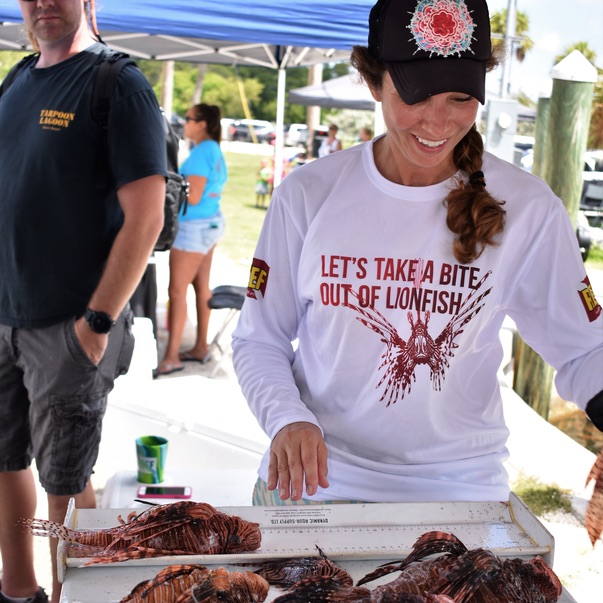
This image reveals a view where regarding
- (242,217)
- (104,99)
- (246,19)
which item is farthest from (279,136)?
(242,217)

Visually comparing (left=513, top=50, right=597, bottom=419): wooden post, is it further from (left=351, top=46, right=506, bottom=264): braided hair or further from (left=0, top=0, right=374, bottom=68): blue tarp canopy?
(left=351, top=46, right=506, bottom=264): braided hair

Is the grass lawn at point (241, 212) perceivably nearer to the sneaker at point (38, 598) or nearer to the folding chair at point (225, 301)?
the folding chair at point (225, 301)

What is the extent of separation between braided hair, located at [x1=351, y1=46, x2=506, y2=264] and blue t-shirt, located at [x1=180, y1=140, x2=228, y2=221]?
507 cm

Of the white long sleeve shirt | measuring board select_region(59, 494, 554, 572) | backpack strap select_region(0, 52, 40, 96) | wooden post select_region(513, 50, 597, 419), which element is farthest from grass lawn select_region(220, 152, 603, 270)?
measuring board select_region(59, 494, 554, 572)

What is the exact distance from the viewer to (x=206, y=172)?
689cm

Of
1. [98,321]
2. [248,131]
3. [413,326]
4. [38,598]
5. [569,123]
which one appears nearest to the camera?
[413,326]

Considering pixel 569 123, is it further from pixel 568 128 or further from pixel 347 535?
pixel 347 535

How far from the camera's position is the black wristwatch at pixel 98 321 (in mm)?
2752

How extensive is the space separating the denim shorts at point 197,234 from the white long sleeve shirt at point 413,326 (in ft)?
16.3

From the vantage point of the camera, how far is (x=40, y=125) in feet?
9.02

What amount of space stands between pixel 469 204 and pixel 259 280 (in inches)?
20.4

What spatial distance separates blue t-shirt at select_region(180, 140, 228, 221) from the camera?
6.88m

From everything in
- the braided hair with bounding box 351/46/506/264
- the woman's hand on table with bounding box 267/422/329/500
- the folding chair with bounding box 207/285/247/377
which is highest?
the braided hair with bounding box 351/46/506/264

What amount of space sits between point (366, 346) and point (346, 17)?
13.0 ft
